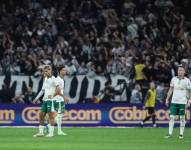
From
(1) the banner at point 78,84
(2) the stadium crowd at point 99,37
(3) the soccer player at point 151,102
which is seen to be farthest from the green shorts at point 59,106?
(1) the banner at point 78,84

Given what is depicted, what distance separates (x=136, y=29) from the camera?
35625mm

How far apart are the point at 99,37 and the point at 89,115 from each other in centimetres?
521

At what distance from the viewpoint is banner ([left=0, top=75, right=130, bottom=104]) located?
3275 cm

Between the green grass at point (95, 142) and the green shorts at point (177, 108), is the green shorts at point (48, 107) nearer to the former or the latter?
the green grass at point (95, 142)

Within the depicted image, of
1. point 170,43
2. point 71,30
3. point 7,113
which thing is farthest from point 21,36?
point 170,43

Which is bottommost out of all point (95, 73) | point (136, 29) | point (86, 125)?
point (86, 125)

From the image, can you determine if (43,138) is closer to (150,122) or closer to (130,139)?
(130,139)

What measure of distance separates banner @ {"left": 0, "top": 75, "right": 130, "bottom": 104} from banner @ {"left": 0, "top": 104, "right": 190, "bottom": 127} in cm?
110

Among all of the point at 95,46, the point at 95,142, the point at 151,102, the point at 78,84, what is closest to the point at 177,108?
the point at 95,142

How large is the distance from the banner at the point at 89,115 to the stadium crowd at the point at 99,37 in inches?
42.7

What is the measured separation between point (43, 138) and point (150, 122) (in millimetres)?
10311

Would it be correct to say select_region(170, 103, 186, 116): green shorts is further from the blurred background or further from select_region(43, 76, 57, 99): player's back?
the blurred background

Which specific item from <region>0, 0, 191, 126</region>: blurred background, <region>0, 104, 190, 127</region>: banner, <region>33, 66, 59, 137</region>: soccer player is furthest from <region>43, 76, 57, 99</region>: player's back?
<region>0, 0, 191, 126</region>: blurred background

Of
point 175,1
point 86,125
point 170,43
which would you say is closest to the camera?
point 86,125
